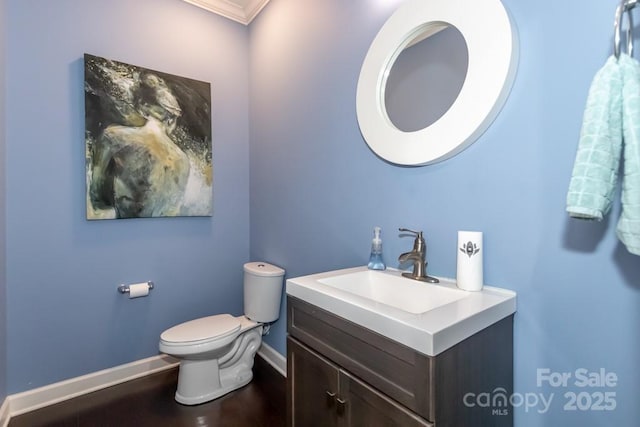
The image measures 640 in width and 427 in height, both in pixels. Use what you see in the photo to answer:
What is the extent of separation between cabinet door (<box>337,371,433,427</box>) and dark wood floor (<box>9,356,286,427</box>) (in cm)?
94

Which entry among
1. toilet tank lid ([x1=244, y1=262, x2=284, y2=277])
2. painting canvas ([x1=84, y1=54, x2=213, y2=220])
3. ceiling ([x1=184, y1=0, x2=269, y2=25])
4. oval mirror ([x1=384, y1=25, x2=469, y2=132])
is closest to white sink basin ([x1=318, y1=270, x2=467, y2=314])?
oval mirror ([x1=384, y1=25, x2=469, y2=132])

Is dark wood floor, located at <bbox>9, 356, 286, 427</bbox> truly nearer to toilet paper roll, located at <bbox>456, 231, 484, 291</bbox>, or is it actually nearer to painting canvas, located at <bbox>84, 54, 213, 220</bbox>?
painting canvas, located at <bbox>84, 54, 213, 220</bbox>

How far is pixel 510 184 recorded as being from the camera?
0.97 m

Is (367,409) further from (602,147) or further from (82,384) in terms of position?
(82,384)

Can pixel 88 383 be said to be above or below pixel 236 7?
below

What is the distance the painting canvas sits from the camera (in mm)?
1814

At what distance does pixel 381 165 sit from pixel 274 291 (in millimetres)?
1119

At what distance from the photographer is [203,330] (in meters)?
1.79

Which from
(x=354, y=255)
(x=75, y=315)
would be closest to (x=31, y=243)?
(x=75, y=315)

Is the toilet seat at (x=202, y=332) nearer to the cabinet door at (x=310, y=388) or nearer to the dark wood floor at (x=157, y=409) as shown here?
the dark wood floor at (x=157, y=409)

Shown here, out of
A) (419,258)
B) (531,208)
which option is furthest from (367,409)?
(531,208)

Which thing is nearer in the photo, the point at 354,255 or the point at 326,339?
the point at 326,339

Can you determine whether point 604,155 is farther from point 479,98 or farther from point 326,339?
point 326,339

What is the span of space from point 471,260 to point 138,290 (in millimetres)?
1927
